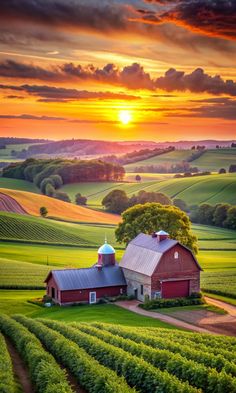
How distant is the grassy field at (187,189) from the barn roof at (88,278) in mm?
95036

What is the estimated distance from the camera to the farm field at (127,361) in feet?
80.8

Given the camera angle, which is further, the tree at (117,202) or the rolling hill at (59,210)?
the tree at (117,202)

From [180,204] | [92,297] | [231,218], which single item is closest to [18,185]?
[180,204]

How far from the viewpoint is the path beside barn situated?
169ft

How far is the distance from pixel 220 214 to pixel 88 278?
8015cm

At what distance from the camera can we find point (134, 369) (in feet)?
88.8

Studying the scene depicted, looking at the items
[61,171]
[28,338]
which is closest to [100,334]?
[28,338]

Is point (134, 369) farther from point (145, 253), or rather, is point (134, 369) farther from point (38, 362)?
point (145, 253)

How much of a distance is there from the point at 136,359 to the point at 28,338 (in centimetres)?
974

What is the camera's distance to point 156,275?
6328cm

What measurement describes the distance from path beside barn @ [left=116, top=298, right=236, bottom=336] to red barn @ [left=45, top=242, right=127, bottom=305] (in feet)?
14.1

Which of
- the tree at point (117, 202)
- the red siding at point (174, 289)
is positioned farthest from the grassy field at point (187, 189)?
the red siding at point (174, 289)

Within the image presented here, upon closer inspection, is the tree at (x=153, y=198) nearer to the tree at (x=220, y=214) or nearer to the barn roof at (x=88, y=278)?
the tree at (x=220, y=214)

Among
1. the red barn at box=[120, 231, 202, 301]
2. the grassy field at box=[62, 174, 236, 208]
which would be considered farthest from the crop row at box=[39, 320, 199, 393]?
the grassy field at box=[62, 174, 236, 208]
